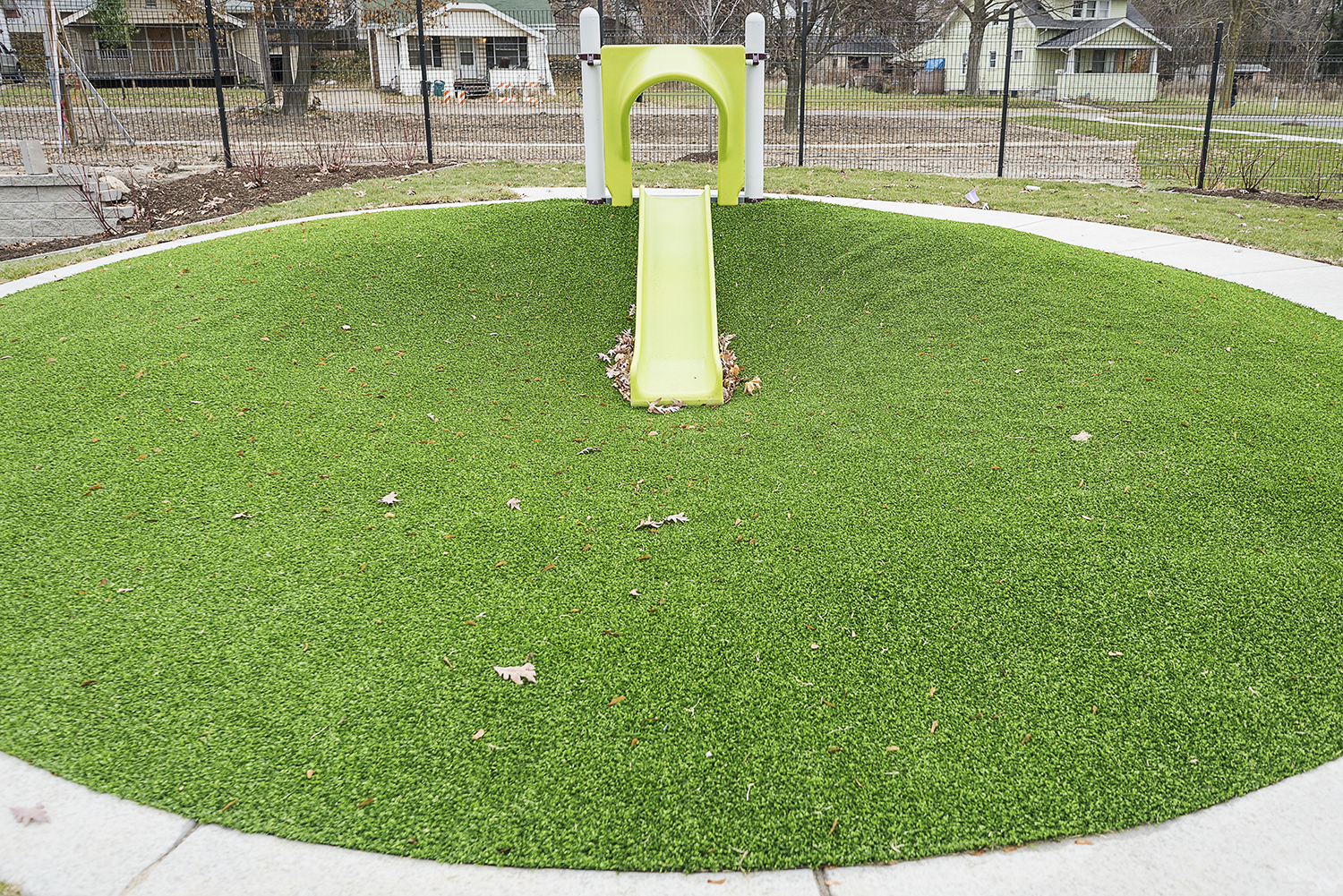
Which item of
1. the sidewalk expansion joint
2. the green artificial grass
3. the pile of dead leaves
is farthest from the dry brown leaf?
the pile of dead leaves

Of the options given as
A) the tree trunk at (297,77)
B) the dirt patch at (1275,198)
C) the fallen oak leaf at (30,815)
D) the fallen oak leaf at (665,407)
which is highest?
the tree trunk at (297,77)

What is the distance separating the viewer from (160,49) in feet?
94.0

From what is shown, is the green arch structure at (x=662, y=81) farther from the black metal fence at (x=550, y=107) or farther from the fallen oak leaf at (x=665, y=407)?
the black metal fence at (x=550, y=107)

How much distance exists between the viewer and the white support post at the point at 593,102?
26.6 ft

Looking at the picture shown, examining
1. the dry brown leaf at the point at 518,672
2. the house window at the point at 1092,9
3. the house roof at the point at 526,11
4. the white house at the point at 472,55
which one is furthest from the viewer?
the house window at the point at 1092,9

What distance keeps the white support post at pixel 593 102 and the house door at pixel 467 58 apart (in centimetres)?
2709

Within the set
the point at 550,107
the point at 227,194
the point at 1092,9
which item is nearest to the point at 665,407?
the point at 227,194

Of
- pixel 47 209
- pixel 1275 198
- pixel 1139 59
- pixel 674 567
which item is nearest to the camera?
pixel 674 567

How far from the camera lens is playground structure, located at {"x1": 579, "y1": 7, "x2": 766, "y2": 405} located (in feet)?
19.6

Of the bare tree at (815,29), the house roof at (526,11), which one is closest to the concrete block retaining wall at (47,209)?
the bare tree at (815,29)

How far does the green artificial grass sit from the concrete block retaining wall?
141 inches

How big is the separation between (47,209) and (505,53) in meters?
27.1

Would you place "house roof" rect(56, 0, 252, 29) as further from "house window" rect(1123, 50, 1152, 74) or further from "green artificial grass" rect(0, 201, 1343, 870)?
"house window" rect(1123, 50, 1152, 74)

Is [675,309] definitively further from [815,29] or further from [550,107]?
[815,29]
